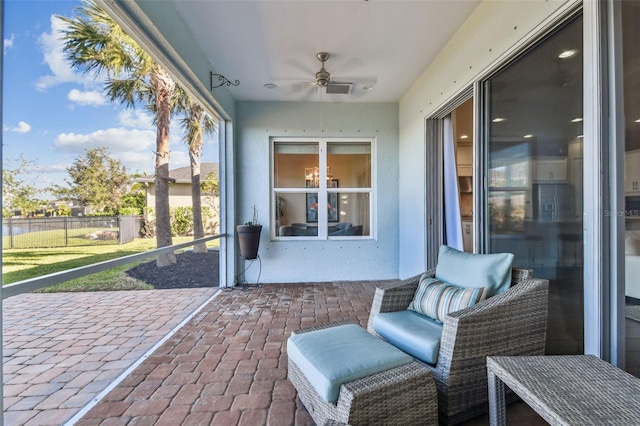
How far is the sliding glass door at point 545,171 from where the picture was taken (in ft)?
5.60

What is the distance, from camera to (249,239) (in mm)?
4223

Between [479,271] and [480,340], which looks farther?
[479,271]

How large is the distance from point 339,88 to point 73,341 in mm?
4149

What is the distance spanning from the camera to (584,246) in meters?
1.59

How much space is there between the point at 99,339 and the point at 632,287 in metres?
4.08

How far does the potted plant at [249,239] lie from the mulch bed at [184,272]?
65 centimetres

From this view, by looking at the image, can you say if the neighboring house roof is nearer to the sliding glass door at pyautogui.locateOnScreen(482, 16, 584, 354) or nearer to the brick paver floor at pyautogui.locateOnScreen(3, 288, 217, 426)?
the brick paver floor at pyautogui.locateOnScreen(3, 288, 217, 426)

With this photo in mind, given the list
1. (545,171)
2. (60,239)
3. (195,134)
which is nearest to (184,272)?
(195,134)

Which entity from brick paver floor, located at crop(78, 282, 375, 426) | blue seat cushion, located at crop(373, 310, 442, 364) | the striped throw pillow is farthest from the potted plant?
the striped throw pillow

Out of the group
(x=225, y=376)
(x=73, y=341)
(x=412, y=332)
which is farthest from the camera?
(x=73, y=341)

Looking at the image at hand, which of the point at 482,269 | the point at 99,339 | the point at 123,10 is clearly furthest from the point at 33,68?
the point at 482,269

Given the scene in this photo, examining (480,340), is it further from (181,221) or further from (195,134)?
(195,134)

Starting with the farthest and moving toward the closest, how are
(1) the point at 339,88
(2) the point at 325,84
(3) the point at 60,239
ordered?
1. (1) the point at 339,88
2. (2) the point at 325,84
3. (3) the point at 60,239

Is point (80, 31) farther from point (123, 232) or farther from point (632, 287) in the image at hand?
point (632, 287)
